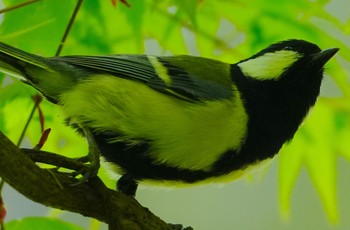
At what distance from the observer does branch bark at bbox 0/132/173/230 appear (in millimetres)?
434

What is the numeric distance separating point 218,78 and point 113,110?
12 cm

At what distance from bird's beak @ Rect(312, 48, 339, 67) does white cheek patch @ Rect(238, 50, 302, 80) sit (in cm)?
1

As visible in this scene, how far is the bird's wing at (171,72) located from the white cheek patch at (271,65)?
0.03 m

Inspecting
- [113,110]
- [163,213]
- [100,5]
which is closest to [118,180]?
[113,110]

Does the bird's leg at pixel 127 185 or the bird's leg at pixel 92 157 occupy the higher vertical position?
the bird's leg at pixel 92 157

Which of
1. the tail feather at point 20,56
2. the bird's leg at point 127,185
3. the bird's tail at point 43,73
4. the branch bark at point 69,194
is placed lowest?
the bird's leg at point 127,185

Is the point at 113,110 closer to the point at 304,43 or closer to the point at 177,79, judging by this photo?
the point at 177,79

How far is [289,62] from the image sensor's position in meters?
0.63

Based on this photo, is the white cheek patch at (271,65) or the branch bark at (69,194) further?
the white cheek patch at (271,65)

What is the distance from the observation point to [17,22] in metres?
0.62

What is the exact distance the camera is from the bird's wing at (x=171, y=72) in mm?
580

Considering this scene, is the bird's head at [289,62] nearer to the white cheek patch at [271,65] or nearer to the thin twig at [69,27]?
the white cheek patch at [271,65]

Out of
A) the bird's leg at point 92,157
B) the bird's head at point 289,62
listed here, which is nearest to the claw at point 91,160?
the bird's leg at point 92,157

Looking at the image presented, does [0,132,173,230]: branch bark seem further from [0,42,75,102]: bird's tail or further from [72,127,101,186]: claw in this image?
[0,42,75,102]: bird's tail
